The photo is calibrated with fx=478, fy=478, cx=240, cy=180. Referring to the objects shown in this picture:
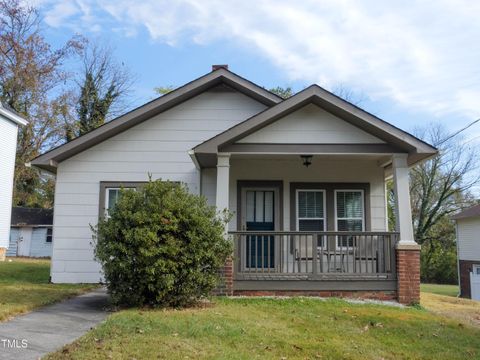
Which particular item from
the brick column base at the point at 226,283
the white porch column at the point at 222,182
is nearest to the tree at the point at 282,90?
the white porch column at the point at 222,182

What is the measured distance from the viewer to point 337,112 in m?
9.72

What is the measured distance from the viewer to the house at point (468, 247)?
27281mm

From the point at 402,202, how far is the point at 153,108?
20.6ft

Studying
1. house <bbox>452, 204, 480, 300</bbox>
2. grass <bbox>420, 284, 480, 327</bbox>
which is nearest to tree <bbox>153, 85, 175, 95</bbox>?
house <bbox>452, 204, 480, 300</bbox>

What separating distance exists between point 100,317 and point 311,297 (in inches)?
159

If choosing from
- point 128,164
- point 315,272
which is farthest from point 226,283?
point 128,164

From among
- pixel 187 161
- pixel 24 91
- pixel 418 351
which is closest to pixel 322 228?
pixel 187 161

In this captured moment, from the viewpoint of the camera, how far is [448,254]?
39594mm

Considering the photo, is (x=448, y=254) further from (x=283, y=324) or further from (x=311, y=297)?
(x=283, y=324)

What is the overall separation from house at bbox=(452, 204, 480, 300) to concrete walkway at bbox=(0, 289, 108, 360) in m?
23.7

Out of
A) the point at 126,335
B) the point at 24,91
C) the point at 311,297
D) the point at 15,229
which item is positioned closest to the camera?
the point at 126,335

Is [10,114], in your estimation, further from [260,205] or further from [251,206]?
[260,205]

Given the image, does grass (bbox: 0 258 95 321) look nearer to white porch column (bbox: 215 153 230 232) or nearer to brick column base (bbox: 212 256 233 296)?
brick column base (bbox: 212 256 233 296)

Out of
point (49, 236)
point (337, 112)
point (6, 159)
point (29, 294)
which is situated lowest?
point (29, 294)
